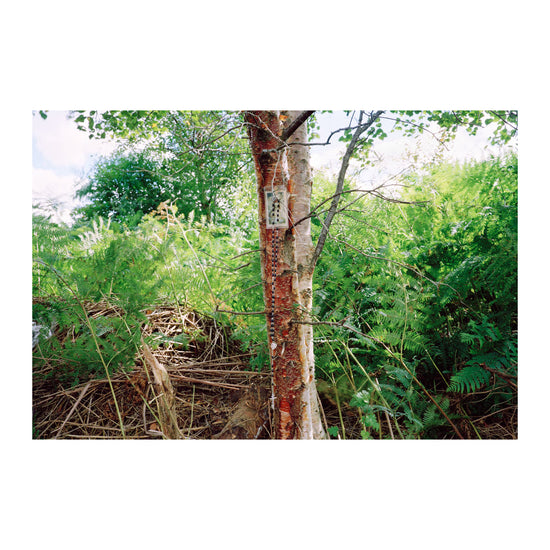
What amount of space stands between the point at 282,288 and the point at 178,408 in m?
0.69

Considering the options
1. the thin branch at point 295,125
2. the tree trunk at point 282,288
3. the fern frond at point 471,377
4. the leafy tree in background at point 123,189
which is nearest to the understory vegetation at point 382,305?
the fern frond at point 471,377

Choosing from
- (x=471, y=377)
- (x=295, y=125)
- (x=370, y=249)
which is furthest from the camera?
(x=370, y=249)

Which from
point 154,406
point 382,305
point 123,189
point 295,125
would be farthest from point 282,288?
point 123,189

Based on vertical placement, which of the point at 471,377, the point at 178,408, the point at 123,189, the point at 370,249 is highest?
the point at 123,189

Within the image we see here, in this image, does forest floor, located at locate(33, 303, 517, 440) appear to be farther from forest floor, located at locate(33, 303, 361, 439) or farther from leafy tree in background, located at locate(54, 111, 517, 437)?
leafy tree in background, located at locate(54, 111, 517, 437)

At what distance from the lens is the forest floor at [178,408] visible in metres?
1.25

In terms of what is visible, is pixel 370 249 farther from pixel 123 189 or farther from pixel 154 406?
pixel 123 189

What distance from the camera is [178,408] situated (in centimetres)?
136

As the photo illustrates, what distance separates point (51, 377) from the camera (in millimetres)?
1411

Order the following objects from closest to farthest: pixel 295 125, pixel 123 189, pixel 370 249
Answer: pixel 295 125
pixel 370 249
pixel 123 189

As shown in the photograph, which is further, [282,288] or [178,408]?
[178,408]

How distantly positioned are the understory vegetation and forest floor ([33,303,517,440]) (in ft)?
0.07

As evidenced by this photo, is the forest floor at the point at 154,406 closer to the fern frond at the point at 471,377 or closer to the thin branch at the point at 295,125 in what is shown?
the fern frond at the point at 471,377

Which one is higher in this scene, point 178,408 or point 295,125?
point 295,125
